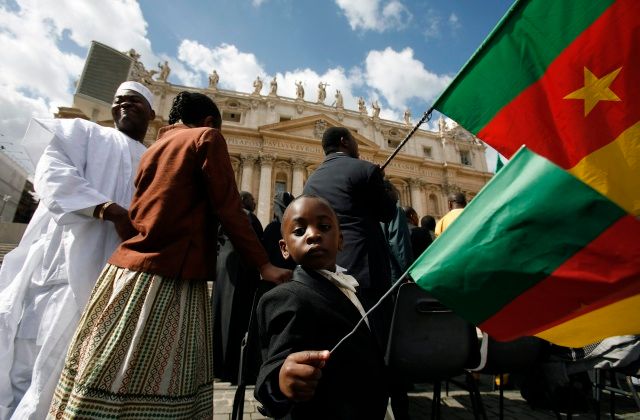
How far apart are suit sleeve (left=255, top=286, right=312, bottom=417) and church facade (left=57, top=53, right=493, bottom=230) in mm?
19337

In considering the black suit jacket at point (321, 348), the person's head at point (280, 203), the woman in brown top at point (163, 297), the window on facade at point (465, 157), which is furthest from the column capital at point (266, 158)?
the black suit jacket at point (321, 348)

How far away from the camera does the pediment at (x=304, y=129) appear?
72.8 ft

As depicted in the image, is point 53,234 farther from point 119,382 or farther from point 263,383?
point 263,383

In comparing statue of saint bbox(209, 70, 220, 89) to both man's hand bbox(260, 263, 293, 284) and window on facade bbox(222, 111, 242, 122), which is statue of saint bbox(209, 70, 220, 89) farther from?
man's hand bbox(260, 263, 293, 284)

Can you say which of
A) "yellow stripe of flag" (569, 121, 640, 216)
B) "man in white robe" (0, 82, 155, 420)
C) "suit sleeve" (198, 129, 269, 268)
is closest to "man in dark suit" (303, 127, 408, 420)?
"suit sleeve" (198, 129, 269, 268)

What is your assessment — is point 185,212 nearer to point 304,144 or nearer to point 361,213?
point 361,213

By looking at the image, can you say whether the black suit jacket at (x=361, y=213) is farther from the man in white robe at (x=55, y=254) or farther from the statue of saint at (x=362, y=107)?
the statue of saint at (x=362, y=107)

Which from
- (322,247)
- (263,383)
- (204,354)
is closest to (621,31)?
(322,247)

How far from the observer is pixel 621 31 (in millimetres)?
1333

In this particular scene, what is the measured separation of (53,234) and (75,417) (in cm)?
116

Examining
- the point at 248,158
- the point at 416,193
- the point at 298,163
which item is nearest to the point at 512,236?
the point at 298,163

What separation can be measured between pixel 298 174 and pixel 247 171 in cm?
362

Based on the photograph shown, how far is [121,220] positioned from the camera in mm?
1568

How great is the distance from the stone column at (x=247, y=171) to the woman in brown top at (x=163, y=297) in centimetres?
1958
